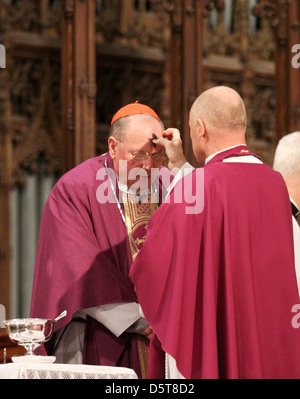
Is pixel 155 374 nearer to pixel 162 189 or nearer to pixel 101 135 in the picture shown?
pixel 162 189

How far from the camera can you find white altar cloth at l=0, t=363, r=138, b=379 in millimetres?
3205

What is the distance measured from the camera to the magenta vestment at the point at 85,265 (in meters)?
4.13

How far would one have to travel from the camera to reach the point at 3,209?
703 cm

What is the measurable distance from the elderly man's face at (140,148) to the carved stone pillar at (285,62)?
3620 millimetres

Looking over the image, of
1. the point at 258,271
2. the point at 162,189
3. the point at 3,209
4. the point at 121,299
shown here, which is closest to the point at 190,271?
the point at 258,271

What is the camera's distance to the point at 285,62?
775 centimetres

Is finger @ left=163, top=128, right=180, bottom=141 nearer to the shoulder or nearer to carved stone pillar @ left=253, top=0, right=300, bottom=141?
the shoulder

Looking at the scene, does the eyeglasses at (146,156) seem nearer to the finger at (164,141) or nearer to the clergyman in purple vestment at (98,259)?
the clergyman in purple vestment at (98,259)

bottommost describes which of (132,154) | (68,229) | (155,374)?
(155,374)

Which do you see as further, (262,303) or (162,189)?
(162,189)

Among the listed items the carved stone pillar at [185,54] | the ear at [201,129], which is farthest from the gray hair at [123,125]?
the carved stone pillar at [185,54]

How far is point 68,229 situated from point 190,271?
93 cm

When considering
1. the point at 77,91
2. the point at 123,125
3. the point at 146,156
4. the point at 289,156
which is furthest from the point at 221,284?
the point at 77,91

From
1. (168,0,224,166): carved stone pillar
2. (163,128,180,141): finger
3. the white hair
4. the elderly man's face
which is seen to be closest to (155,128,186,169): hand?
(163,128,180,141): finger
